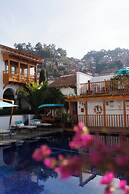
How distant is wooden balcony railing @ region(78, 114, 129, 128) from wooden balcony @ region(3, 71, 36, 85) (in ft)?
31.8

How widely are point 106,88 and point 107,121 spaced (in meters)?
2.81

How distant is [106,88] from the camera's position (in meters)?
24.9

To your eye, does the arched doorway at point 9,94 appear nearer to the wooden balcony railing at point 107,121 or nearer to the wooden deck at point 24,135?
the wooden deck at point 24,135

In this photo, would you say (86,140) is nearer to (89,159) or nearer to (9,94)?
(89,159)

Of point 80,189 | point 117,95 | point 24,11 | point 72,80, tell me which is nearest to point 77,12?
point 24,11

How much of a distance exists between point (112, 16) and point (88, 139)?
1586cm

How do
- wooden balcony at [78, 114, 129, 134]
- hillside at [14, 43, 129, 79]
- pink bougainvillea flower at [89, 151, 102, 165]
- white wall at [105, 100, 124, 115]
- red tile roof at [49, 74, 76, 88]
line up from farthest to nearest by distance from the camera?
hillside at [14, 43, 129, 79]
red tile roof at [49, 74, 76, 88]
white wall at [105, 100, 124, 115]
wooden balcony at [78, 114, 129, 134]
pink bougainvillea flower at [89, 151, 102, 165]

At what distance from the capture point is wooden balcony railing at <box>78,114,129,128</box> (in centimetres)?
2369

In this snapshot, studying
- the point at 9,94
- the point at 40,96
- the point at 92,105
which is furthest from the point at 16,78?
the point at 92,105

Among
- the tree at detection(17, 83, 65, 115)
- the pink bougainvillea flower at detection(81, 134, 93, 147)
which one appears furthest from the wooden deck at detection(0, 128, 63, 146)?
the pink bougainvillea flower at detection(81, 134, 93, 147)

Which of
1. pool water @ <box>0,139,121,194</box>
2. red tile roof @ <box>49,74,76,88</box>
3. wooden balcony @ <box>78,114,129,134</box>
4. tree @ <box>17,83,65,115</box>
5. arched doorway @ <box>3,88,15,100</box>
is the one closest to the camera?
pool water @ <box>0,139,121,194</box>

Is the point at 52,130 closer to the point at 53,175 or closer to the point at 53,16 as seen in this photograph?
the point at 53,16

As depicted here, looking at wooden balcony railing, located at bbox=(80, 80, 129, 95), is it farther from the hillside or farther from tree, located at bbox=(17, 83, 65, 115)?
the hillside

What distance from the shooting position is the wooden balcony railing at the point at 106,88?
78.0 ft
